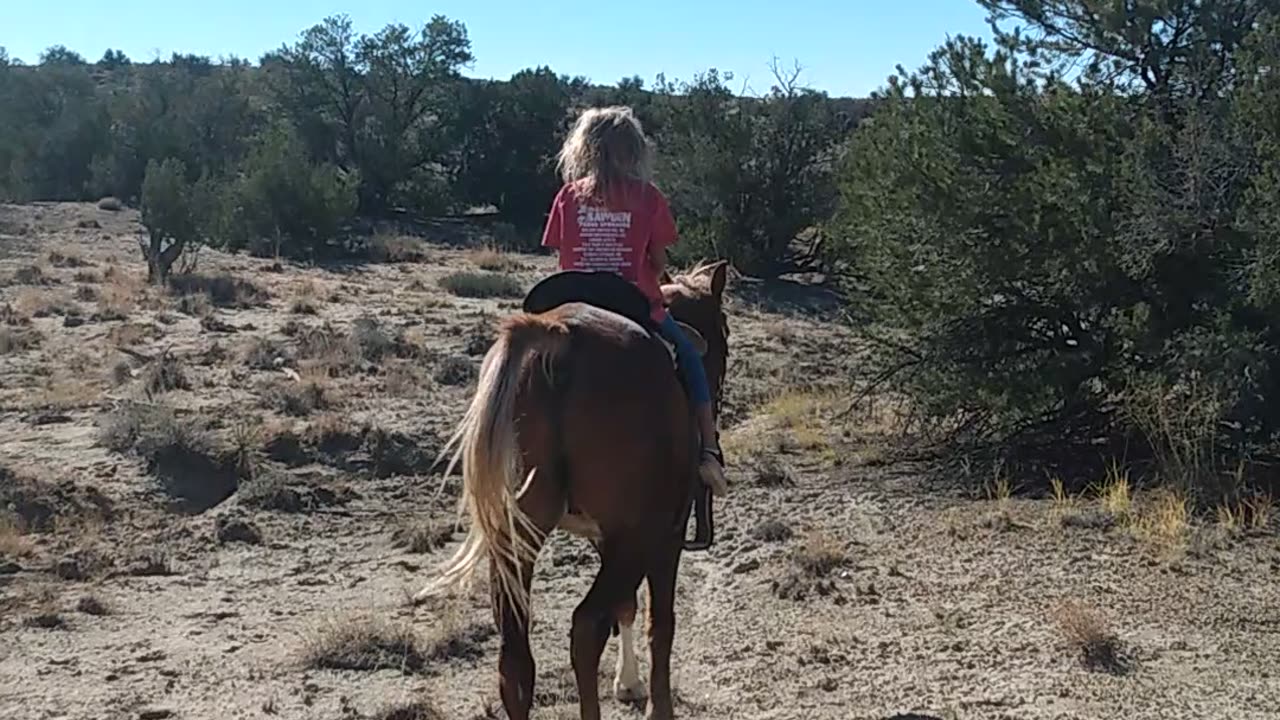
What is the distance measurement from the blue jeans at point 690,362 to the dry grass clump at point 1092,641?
2.21 m

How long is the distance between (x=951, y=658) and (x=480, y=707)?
217cm

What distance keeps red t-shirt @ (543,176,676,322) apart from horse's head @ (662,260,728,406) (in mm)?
953

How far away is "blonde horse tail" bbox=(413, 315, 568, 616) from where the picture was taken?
4.11 metres

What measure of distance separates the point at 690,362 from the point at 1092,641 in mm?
2371

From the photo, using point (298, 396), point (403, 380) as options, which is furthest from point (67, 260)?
point (298, 396)

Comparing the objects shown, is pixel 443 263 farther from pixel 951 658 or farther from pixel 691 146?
pixel 951 658

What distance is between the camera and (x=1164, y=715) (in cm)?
522

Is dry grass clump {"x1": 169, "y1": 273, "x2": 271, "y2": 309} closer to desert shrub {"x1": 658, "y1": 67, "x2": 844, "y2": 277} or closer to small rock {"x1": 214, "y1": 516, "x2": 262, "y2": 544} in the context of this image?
desert shrub {"x1": 658, "y1": 67, "x2": 844, "y2": 277}

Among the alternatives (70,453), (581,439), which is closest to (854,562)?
(581,439)

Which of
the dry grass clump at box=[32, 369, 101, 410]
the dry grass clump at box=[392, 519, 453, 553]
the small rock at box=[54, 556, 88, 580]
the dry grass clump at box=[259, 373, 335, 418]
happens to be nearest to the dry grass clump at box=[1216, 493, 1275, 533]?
the dry grass clump at box=[392, 519, 453, 553]

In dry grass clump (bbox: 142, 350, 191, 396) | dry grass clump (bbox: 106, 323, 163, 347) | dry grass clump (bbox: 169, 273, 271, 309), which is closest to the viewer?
dry grass clump (bbox: 142, 350, 191, 396)

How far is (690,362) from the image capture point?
5027mm

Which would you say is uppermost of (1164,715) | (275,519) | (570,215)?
(570,215)

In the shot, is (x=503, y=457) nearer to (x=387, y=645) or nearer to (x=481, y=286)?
(x=387, y=645)
